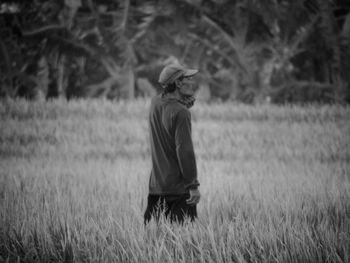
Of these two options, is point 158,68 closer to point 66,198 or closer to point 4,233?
point 66,198

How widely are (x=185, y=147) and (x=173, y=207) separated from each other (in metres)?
0.48

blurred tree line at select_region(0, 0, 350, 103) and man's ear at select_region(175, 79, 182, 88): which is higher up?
blurred tree line at select_region(0, 0, 350, 103)

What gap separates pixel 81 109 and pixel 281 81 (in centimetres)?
595

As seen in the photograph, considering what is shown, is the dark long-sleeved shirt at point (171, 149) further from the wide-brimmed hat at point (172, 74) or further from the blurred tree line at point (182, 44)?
the blurred tree line at point (182, 44)

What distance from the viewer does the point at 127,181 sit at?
5551mm

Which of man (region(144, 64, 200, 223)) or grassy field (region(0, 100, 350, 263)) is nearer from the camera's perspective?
man (region(144, 64, 200, 223))

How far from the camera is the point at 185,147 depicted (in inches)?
122

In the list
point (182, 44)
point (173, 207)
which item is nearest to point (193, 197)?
point (173, 207)

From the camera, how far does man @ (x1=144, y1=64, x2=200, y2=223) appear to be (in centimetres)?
311

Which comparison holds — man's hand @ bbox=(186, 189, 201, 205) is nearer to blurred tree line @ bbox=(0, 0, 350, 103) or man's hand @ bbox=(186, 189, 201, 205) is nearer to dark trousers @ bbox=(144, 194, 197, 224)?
dark trousers @ bbox=(144, 194, 197, 224)

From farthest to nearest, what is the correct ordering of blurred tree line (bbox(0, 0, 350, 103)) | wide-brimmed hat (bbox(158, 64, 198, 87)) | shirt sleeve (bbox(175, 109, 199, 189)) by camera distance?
blurred tree line (bbox(0, 0, 350, 103)) → wide-brimmed hat (bbox(158, 64, 198, 87)) → shirt sleeve (bbox(175, 109, 199, 189))

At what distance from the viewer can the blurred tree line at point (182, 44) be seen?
12.7 metres

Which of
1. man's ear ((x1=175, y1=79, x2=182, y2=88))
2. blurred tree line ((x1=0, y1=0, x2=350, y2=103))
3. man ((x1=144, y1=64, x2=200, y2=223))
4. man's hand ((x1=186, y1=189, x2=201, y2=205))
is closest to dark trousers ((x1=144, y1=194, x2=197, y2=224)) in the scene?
man ((x1=144, y1=64, x2=200, y2=223))

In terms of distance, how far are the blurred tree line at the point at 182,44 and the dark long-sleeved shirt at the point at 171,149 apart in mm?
9830
